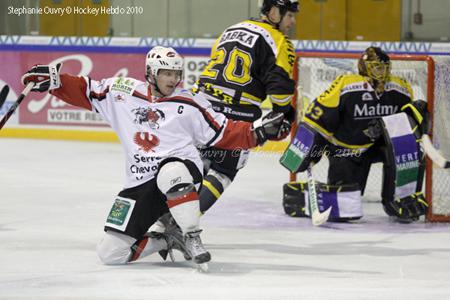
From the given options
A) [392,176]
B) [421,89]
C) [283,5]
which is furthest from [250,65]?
[421,89]

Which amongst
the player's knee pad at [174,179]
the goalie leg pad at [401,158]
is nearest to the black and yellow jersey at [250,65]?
the goalie leg pad at [401,158]

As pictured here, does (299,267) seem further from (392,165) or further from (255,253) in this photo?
(392,165)

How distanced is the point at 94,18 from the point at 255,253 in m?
5.14

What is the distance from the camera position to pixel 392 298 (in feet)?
12.0

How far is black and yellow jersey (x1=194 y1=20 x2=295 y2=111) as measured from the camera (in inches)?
198

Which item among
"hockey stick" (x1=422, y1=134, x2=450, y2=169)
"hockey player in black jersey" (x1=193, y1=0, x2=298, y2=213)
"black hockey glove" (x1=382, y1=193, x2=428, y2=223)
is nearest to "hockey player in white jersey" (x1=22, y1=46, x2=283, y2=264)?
"hockey player in black jersey" (x1=193, y1=0, x2=298, y2=213)

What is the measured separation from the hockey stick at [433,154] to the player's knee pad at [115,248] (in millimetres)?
1806

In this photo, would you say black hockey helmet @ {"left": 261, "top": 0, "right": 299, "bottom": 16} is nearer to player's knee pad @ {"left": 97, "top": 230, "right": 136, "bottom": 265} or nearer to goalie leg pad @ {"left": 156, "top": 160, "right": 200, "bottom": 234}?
goalie leg pad @ {"left": 156, "top": 160, "right": 200, "bottom": 234}

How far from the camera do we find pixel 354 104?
561 cm

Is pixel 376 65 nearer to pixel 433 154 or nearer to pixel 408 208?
pixel 433 154

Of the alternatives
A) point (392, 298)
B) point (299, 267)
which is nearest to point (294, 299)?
point (392, 298)

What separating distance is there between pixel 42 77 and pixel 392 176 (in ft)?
7.20

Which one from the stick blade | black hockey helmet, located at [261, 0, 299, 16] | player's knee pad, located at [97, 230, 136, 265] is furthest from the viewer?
the stick blade

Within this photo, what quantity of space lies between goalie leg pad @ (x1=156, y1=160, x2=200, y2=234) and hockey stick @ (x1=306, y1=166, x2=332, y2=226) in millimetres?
1408
